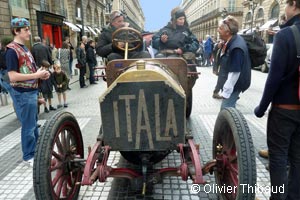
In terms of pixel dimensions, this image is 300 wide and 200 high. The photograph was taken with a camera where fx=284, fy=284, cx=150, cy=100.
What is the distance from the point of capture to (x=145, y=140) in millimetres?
2646

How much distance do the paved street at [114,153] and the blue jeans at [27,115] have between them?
1.12ft

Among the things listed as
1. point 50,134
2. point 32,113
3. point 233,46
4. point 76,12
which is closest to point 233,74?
point 233,46

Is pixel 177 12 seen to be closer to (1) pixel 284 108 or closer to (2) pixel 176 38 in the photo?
(2) pixel 176 38

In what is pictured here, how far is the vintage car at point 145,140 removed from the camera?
242cm

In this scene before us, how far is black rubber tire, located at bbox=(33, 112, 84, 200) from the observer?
95.0 inches

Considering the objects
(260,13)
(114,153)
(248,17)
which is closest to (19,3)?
(114,153)

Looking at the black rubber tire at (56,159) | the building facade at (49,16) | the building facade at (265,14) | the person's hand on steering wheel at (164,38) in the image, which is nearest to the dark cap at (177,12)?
the person's hand on steering wheel at (164,38)

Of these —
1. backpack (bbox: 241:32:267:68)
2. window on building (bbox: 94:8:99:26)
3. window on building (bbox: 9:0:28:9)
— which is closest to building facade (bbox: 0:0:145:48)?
window on building (bbox: 9:0:28:9)

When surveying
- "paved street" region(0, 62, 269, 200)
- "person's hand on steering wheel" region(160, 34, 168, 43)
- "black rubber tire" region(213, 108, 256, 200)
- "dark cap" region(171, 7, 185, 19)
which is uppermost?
"dark cap" region(171, 7, 185, 19)

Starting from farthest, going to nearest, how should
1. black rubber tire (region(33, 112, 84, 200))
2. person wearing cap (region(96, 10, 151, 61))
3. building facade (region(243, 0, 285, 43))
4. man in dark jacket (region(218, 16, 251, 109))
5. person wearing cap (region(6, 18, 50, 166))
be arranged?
building facade (region(243, 0, 285, 43)) < person wearing cap (region(96, 10, 151, 61)) < man in dark jacket (region(218, 16, 251, 109)) < person wearing cap (region(6, 18, 50, 166)) < black rubber tire (region(33, 112, 84, 200))

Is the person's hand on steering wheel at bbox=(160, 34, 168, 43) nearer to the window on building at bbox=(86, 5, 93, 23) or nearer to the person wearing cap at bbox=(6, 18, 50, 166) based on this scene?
the person wearing cap at bbox=(6, 18, 50, 166)

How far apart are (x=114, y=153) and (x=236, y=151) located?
2.41m

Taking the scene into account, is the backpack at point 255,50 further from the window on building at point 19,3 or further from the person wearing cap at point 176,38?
the window on building at point 19,3

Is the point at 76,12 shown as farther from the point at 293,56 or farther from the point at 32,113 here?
the point at 293,56
